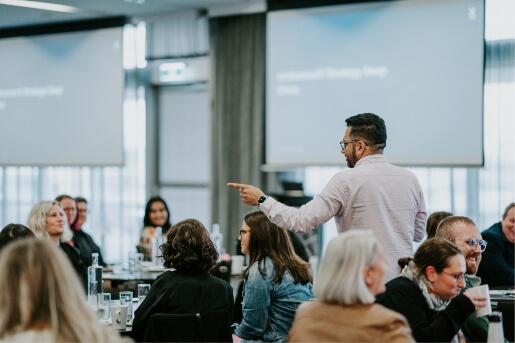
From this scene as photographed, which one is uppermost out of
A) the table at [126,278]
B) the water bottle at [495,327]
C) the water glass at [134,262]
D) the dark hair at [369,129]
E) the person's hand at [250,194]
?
the dark hair at [369,129]

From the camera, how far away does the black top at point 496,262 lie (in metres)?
5.36

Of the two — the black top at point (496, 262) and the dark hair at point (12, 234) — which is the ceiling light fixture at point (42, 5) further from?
the black top at point (496, 262)

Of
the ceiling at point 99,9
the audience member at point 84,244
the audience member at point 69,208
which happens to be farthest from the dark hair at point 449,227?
the ceiling at point 99,9

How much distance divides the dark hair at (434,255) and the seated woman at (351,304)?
0.46 metres

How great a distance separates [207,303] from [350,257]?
1263 mm

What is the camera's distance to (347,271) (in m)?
→ 2.46

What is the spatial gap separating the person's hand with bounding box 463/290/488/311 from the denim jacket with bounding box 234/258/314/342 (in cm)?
116

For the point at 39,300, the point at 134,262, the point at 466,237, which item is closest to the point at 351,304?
the point at 39,300

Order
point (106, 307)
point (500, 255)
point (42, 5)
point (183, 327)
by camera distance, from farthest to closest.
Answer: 1. point (42, 5)
2. point (500, 255)
3. point (106, 307)
4. point (183, 327)

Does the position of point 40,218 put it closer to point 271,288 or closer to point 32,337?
point 271,288

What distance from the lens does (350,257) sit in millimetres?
2459

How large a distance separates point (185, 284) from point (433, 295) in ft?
3.96

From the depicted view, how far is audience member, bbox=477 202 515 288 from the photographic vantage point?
536 cm

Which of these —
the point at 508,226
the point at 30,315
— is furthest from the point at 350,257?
the point at 508,226
